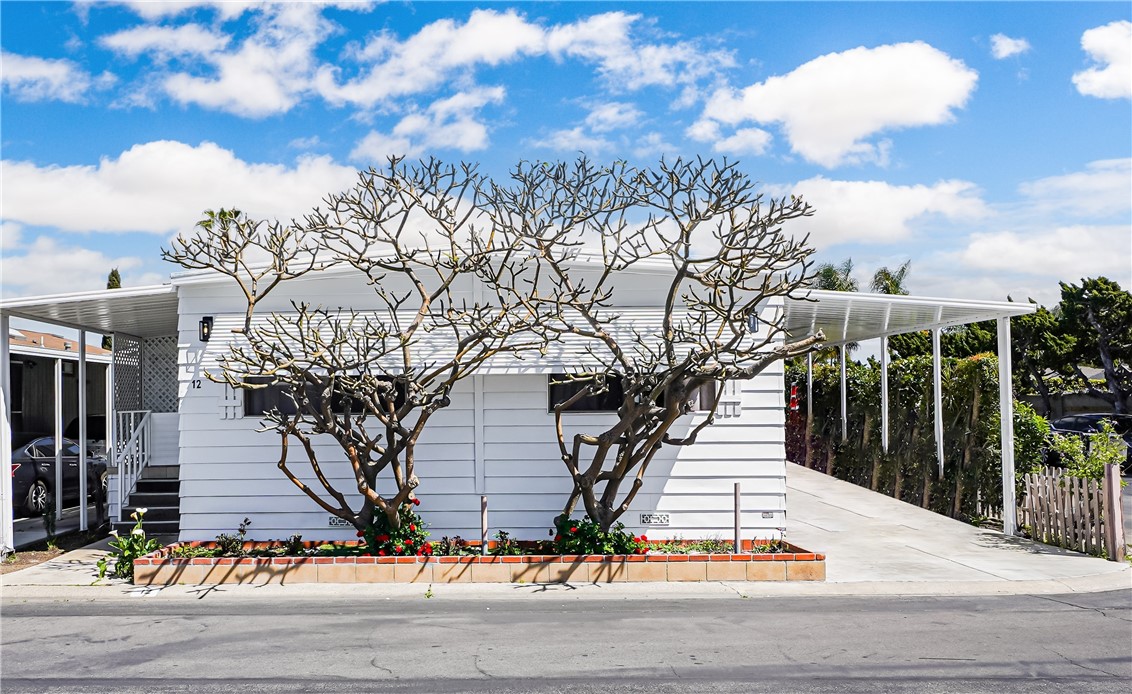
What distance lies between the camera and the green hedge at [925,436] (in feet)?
45.1

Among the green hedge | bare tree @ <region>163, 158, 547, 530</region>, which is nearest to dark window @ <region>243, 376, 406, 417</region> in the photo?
bare tree @ <region>163, 158, 547, 530</region>

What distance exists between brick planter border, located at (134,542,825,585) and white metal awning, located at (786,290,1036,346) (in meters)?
2.79

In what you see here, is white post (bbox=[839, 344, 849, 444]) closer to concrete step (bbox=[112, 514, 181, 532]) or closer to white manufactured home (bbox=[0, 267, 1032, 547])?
white manufactured home (bbox=[0, 267, 1032, 547])

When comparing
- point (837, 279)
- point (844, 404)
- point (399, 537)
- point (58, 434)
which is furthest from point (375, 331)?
point (837, 279)

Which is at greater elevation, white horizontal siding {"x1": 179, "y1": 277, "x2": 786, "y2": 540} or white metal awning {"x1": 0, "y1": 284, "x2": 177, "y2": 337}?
white metal awning {"x1": 0, "y1": 284, "x2": 177, "y2": 337}

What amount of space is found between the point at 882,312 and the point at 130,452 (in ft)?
33.7

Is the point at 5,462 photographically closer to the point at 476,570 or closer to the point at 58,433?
the point at 58,433

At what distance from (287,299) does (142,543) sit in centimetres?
311

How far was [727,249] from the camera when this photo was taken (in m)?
9.52

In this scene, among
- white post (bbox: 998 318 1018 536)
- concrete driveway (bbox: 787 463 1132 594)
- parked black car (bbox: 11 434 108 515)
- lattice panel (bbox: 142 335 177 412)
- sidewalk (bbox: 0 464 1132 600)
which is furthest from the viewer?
lattice panel (bbox: 142 335 177 412)

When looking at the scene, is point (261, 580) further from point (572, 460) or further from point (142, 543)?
point (572, 460)

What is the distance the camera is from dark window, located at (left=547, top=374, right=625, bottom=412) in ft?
36.0

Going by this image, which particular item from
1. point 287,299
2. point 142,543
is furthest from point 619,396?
point 142,543

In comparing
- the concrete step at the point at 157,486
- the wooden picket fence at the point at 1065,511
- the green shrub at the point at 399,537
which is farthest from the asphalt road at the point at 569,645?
the concrete step at the point at 157,486
